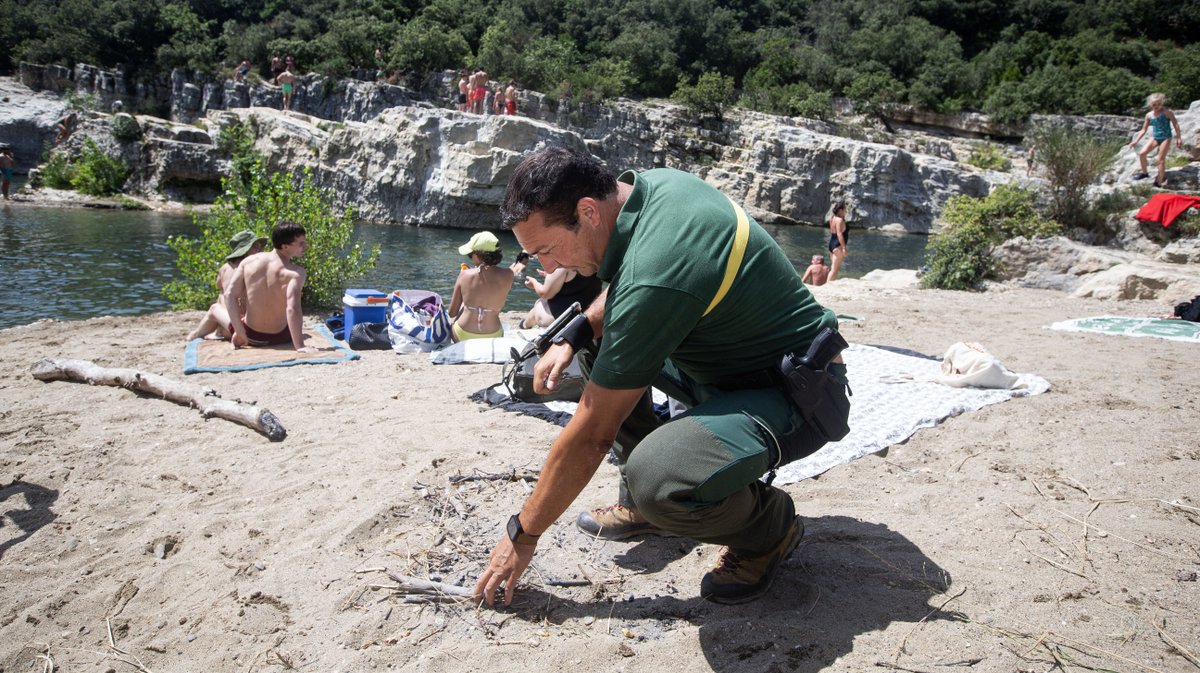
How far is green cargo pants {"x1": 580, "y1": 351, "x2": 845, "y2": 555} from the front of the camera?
73.0 inches

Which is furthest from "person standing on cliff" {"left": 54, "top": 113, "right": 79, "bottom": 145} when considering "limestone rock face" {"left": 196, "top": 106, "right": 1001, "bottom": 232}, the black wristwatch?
the black wristwatch

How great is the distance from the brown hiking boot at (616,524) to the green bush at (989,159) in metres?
30.4

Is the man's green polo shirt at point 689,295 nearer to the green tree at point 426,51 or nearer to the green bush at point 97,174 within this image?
the green bush at point 97,174

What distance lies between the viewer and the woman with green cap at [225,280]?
5973 mm

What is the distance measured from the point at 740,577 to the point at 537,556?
0.72 metres

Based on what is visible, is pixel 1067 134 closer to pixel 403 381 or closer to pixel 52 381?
pixel 403 381

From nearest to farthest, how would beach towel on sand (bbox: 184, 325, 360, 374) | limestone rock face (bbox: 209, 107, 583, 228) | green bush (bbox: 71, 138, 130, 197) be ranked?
beach towel on sand (bbox: 184, 325, 360, 374)
limestone rock face (bbox: 209, 107, 583, 228)
green bush (bbox: 71, 138, 130, 197)

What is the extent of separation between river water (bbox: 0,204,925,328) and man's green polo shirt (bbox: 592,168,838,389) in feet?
Result: 27.8

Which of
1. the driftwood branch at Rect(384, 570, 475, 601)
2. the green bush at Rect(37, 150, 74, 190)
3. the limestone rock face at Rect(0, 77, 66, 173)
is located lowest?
the green bush at Rect(37, 150, 74, 190)

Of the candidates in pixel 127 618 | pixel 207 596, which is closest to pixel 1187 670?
pixel 207 596

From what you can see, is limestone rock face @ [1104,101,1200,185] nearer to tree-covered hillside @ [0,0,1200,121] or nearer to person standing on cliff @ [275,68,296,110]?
tree-covered hillside @ [0,0,1200,121]

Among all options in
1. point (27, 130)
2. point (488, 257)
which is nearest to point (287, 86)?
point (27, 130)

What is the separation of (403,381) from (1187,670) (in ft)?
14.0

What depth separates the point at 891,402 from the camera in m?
4.15
